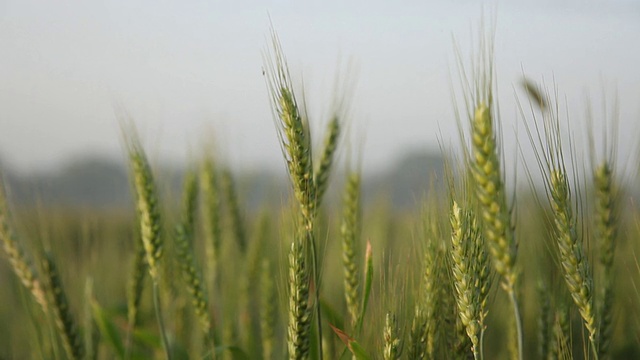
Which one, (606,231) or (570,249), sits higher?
(570,249)

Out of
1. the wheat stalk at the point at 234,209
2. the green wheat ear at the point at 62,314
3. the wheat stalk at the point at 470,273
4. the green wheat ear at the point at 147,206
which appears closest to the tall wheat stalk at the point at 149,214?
the green wheat ear at the point at 147,206

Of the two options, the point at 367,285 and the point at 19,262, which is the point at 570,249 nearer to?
the point at 367,285

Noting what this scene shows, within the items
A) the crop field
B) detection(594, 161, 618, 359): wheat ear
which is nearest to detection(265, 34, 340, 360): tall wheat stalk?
the crop field

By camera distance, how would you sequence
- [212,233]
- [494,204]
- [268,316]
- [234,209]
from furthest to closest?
[234,209] < [212,233] < [268,316] < [494,204]

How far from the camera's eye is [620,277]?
3.00m

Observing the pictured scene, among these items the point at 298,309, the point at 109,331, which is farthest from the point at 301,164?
the point at 109,331

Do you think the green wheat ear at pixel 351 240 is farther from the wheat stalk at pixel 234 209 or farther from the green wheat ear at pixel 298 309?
the wheat stalk at pixel 234 209

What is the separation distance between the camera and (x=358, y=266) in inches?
71.6

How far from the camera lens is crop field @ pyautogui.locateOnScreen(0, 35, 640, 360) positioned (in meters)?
1.39

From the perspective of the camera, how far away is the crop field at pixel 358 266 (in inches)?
54.6

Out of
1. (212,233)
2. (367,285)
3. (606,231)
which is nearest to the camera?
(367,285)

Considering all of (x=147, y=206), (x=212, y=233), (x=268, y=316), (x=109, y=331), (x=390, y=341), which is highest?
(x=147, y=206)

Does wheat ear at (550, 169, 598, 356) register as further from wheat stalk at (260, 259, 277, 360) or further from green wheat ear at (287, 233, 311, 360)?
wheat stalk at (260, 259, 277, 360)

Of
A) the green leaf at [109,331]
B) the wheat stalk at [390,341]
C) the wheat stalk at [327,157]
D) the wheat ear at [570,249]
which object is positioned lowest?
the green leaf at [109,331]
